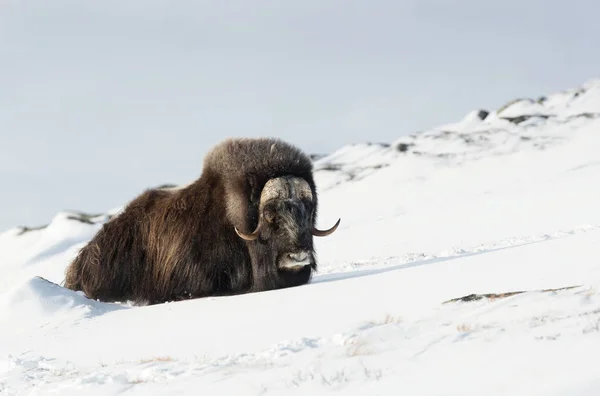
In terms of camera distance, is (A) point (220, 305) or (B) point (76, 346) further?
(A) point (220, 305)

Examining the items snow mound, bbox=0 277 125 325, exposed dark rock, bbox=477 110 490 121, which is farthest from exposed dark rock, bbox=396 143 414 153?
snow mound, bbox=0 277 125 325

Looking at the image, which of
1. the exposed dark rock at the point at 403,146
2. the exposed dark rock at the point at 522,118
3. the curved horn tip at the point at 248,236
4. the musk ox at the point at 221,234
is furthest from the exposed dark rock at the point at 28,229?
the curved horn tip at the point at 248,236

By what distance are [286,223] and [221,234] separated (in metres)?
0.83

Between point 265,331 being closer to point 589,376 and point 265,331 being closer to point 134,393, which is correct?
point 134,393

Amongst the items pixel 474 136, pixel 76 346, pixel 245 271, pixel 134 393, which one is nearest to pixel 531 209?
pixel 245 271

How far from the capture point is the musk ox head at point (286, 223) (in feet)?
24.5

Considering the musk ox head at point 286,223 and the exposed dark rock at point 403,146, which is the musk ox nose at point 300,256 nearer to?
the musk ox head at point 286,223

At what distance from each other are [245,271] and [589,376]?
17.4 ft

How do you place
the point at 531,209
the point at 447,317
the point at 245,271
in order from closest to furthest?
the point at 447,317 → the point at 245,271 → the point at 531,209

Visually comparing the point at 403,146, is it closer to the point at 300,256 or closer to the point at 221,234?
the point at 221,234

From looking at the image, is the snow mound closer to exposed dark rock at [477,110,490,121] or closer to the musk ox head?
the musk ox head

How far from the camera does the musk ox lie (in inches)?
298

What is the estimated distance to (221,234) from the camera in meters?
7.95

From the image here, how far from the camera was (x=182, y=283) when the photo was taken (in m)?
7.95
